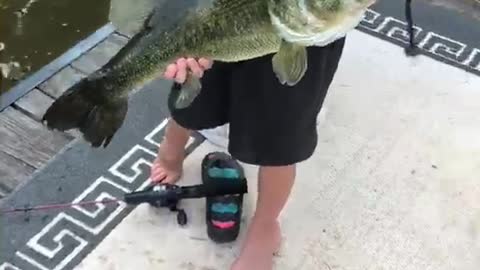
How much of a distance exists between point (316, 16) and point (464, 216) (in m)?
0.95

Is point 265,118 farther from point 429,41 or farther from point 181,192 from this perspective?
point 429,41

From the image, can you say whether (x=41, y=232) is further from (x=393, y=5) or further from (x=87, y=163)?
(x=393, y=5)

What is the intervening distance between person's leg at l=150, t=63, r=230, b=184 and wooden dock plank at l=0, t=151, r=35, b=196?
26 centimetres

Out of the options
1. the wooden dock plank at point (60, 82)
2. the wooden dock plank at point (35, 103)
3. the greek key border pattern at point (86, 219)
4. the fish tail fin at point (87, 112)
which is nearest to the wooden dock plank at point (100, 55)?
the wooden dock plank at point (60, 82)

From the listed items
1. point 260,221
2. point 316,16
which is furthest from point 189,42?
point 260,221

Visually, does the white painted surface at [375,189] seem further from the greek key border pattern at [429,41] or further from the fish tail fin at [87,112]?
the fish tail fin at [87,112]

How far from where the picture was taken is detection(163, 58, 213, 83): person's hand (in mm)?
1316

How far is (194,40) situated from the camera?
4.09 feet

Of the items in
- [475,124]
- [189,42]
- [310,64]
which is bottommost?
[475,124]

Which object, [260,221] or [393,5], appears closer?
[260,221]

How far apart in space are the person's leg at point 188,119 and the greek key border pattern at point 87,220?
49mm

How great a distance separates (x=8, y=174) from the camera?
1.90m

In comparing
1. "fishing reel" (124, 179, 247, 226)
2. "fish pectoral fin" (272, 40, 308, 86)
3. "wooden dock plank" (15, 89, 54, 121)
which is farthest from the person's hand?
A: "wooden dock plank" (15, 89, 54, 121)

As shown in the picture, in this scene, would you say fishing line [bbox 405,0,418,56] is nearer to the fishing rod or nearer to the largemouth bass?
the fishing rod
